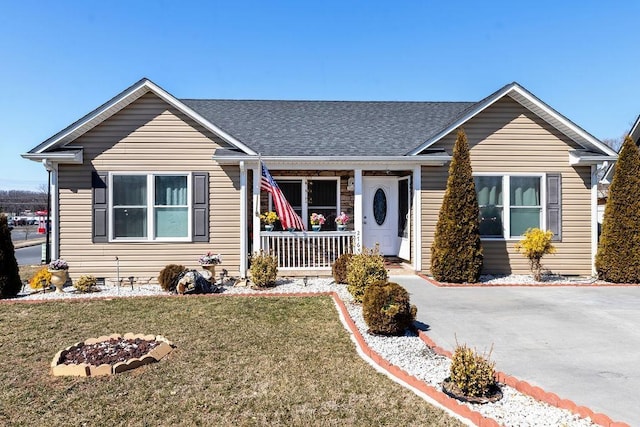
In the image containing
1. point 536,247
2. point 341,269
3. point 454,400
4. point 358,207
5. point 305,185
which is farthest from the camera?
point 305,185

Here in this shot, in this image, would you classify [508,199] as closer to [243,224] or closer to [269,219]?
[269,219]

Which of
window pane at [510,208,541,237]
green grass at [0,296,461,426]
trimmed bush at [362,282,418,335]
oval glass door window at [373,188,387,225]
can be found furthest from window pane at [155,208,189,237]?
window pane at [510,208,541,237]

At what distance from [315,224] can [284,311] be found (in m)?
3.49

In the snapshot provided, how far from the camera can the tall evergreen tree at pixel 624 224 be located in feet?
29.5

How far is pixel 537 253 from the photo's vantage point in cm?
906

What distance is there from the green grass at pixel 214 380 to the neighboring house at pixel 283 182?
3.11m

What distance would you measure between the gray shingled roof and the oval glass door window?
168cm

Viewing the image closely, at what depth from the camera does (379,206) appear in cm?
1175

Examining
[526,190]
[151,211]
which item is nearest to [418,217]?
[526,190]

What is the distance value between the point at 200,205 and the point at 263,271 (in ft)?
7.65

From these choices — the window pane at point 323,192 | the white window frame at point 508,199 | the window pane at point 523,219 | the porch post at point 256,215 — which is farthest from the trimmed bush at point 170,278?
the window pane at point 523,219

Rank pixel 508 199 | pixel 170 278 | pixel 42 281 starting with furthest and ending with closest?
pixel 508 199 → pixel 42 281 → pixel 170 278

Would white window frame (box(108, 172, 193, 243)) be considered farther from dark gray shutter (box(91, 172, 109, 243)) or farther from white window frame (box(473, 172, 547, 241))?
white window frame (box(473, 172, 547, 241))

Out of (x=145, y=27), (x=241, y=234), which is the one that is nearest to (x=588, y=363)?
(x=241, y=234)
